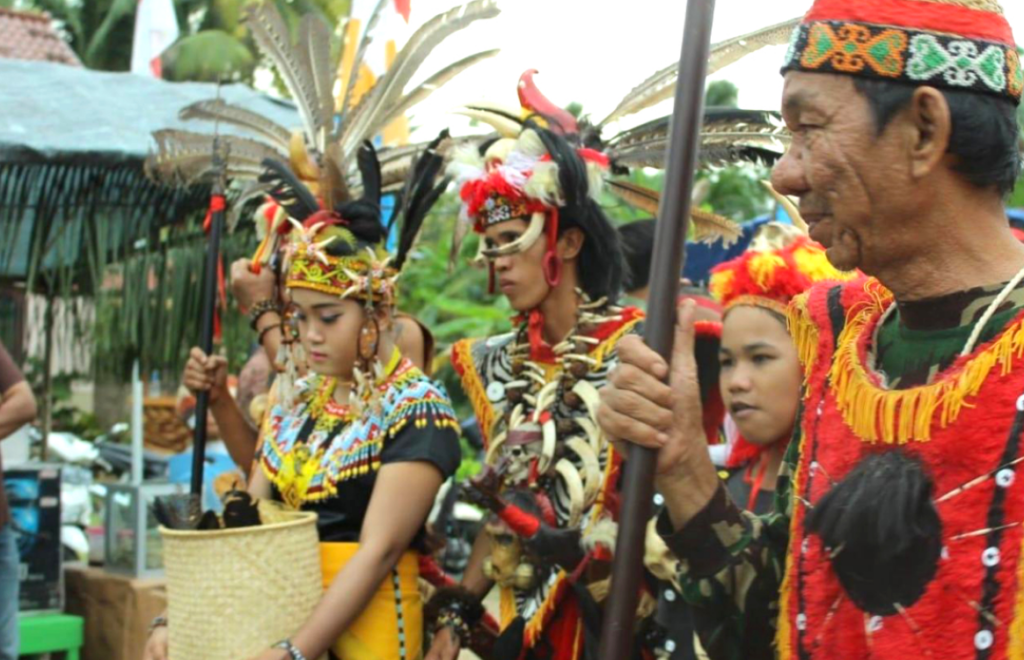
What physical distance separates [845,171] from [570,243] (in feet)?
7.48

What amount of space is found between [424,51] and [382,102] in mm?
231

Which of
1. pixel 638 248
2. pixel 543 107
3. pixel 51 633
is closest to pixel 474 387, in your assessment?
pixel 543 107

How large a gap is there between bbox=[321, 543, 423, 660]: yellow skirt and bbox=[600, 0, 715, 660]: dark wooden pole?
6.17 feet

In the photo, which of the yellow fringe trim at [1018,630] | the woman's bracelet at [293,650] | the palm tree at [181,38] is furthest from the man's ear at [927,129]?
the palm tree at [181,38]

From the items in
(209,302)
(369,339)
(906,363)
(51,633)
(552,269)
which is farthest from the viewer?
(51,633)

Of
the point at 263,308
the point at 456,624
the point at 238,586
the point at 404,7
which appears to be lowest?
the point at 456,624

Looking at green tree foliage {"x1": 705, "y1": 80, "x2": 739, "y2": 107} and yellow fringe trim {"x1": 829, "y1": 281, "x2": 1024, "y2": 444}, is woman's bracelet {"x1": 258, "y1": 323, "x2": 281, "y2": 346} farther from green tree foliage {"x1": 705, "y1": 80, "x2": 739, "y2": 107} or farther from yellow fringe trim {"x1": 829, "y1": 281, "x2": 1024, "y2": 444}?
green tree foliage {"x1": 705, "y1": 80, "x2": 739, "y2": 107}

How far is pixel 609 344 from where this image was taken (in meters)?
3.95

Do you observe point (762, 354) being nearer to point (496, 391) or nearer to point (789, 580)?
point (496, 391)

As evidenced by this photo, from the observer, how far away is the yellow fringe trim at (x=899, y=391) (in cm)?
175

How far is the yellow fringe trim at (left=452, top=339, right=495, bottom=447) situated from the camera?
4246mm

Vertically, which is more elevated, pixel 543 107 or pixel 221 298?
pixel 543 107

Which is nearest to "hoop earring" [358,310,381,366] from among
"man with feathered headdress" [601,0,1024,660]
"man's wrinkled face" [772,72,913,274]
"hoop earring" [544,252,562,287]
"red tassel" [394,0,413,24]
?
"hoop earring" [544,252,562,287]

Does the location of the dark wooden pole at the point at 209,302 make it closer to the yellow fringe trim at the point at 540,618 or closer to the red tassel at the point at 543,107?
the red tassel at the point at 543,107
